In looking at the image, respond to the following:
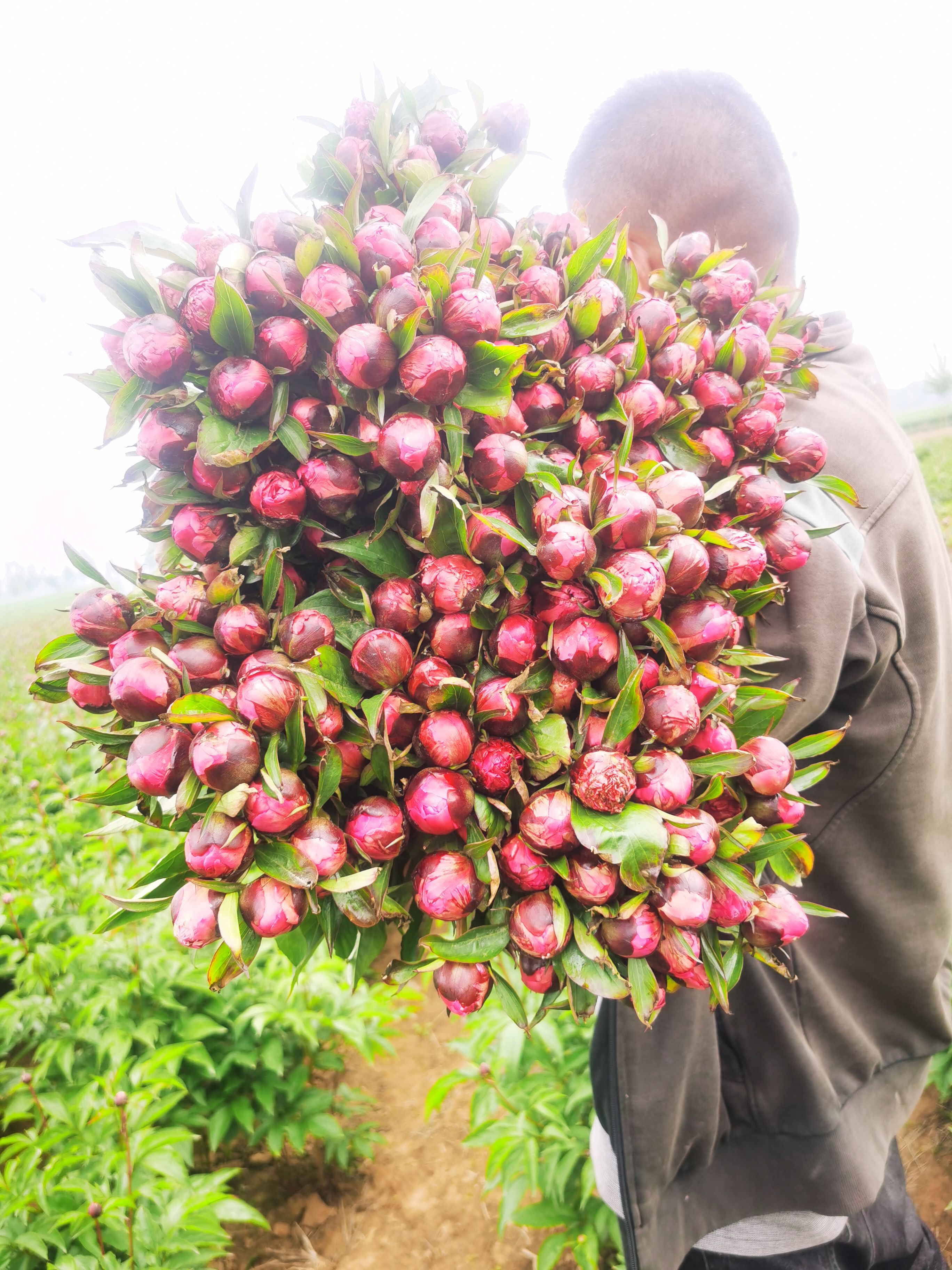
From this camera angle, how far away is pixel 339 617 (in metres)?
0.66

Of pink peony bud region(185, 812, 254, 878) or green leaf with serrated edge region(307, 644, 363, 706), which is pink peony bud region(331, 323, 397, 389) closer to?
green leaf with serrated edge region(307, 644, 363, 706)

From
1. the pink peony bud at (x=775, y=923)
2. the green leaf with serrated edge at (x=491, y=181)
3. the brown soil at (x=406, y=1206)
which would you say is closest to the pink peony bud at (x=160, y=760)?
the pink peony bud at (x=775, y=923)

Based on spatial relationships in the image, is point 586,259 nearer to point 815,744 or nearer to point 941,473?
point 815,744

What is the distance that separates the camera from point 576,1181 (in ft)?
6.35

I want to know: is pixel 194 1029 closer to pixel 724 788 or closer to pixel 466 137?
pixel 724 788

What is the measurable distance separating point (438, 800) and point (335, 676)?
5.2 inches

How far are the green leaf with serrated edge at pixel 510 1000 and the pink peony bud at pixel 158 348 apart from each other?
0.59 metres

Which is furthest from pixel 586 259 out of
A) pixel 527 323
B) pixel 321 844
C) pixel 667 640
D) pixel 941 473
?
pixel 941 473

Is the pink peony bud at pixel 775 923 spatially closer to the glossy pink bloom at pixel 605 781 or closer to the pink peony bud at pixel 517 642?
the glossy pink bloom at pixel 605 781

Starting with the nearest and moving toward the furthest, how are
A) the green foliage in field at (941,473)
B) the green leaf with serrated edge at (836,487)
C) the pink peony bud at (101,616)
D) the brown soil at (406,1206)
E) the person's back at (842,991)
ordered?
1. the pink peony bud at (101,616)
2. the green leaf with serrated edge at (836,487)
3. the person's back at (842,991)
4. the brown soil at (406,1206)
5. the green foliage in field at (941,473)

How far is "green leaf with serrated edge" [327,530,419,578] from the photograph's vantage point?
2.09 ft

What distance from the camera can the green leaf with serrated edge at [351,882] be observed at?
574 mm

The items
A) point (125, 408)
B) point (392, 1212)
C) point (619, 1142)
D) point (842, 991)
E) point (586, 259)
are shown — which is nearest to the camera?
point (125, 408)

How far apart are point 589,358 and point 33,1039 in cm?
245
